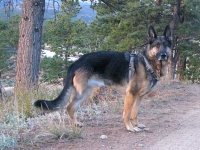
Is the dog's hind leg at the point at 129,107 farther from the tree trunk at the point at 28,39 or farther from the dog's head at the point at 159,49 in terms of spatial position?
the tree trunk at the point at 28,39

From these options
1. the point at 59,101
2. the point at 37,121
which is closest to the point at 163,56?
the point at 59,101

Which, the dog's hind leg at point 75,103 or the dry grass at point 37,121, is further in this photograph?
the dog's hind leg at point 75,103

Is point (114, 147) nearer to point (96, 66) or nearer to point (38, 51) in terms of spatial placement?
point (96, 66)

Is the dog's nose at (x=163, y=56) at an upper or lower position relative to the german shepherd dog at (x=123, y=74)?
upper

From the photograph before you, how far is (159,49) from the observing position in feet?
20.5

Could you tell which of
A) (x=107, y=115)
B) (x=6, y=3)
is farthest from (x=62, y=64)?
(x=107, y=115)

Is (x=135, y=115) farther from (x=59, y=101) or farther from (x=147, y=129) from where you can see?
(x=59, y=101)

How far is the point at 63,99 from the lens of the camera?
20.5 ft

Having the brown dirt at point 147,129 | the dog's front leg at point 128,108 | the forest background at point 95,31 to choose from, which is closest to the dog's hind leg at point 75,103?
the brown dirt at point 147,129

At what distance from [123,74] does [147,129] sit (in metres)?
1.14

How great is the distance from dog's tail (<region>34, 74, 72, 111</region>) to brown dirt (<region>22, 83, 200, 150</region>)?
0.62 meters

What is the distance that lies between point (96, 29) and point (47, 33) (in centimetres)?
741

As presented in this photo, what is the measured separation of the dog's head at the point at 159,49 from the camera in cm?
623

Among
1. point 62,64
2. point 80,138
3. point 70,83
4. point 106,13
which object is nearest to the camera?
point 80,138
